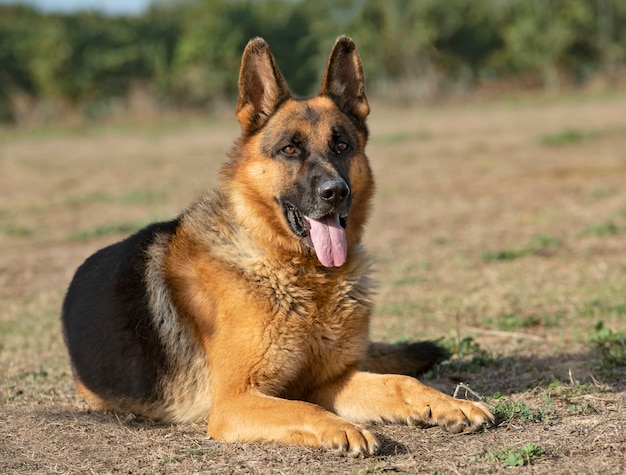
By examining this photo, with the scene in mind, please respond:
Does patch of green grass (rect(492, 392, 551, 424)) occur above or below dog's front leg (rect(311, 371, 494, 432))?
below

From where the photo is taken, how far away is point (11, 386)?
5.71 meters

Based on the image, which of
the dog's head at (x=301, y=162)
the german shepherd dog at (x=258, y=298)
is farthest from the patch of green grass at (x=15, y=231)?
the dog's head at (x=301, y=162)

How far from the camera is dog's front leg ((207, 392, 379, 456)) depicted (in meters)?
4.06

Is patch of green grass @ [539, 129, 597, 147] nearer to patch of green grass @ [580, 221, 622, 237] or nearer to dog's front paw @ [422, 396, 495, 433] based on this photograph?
patch of green grass @ [580, 221, 622, 237]

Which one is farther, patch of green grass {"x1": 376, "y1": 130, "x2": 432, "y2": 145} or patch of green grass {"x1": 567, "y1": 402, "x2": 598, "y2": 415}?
patch of green grass {"x1": 376, "y1": 130, "x2": 432, "y2": 145}

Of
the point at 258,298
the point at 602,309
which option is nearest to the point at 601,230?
the point at 602,309

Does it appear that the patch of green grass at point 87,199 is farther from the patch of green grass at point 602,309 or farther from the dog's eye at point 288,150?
the dog's eye at point 288,150

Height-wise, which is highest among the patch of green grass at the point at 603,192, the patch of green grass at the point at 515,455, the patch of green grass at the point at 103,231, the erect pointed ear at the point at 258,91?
the erect pointed ear at the point at 258,91

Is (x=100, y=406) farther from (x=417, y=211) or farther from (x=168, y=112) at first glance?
(x=168, y=112)

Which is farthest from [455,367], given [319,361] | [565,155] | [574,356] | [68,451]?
[565,155]

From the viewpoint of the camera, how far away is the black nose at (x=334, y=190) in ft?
15.1

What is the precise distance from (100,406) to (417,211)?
813cm

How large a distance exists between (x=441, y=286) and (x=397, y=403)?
3.86 m

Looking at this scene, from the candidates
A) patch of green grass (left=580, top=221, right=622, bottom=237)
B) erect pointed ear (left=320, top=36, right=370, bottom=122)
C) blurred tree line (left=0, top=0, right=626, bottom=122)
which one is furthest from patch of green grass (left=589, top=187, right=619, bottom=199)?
blurred tree line (left=0, top=0, right=626, bottom=122)
